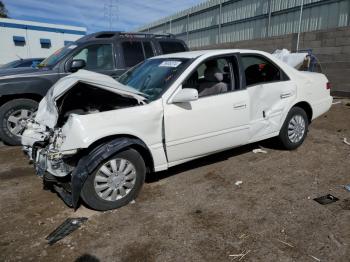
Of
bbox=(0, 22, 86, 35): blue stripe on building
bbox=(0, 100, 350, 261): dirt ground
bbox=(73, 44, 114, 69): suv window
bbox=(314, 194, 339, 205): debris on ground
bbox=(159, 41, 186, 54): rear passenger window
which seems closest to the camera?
bbox=(0, 100, 350, 261): dirt ground

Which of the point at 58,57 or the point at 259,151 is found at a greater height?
the point at 58,57

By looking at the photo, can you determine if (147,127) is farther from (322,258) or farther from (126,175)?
(322,258)

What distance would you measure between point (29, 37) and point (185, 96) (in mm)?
29868

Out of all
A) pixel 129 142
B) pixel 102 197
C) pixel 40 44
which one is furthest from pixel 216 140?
pixel 40 44

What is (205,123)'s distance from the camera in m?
3.89

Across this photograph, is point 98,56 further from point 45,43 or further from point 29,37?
point 45,43

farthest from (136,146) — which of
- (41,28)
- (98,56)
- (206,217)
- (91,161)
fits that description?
(41,28)

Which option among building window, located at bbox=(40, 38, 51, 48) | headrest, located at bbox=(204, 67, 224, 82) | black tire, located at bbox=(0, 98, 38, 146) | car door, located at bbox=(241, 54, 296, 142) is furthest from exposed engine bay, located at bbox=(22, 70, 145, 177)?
building window, located at bbox=(40, 38, 51, 48)

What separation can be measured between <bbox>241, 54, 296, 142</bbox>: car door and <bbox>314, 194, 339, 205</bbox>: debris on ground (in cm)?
130

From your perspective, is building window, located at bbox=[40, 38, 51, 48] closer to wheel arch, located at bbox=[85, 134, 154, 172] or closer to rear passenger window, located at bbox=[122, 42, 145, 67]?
rear passenger window, located at bbox=[122, 42, 145, 67]

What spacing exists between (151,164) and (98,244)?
1173 millimetres

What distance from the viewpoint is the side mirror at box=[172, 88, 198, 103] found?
3541mm

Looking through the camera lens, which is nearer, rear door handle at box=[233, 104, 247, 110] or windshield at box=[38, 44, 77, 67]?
rear door handle at box=[233, 104, 247, 110]

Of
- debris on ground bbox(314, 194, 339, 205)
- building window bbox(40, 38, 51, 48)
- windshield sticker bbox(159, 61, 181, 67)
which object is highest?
building window bbox(40, 38, 51, 48)
